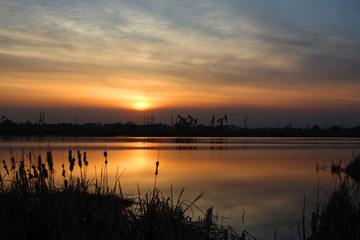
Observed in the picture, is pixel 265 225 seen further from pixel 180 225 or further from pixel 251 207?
pixel 180 225

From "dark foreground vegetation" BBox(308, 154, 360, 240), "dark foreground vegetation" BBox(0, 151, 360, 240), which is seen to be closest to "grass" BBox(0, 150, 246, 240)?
"dark foreground vegetation" BBox(0, 151, 360, 240)

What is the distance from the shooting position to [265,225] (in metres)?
6.82

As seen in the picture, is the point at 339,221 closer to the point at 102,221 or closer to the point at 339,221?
the point at 339,221

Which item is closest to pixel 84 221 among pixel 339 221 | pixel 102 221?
pixel 102 221

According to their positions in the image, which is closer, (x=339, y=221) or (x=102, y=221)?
(x=102, y=221)

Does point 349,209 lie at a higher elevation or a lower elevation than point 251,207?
higher

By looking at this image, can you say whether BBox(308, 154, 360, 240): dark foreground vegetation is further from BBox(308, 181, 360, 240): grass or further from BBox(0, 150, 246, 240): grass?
BBox(0, 150, 246, 240): grass

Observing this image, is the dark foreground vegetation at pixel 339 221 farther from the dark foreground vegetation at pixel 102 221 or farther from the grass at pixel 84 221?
the grass at pixel 84 221

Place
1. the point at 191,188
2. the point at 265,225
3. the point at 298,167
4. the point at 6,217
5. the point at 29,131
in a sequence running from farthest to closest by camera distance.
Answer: the point at 29,131
the point at 298,167
the point at 191,188
the point at 265,225
the point at 6,217

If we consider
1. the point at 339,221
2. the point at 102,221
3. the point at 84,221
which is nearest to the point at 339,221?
the point at 339,221

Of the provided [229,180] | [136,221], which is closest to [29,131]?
[229,180]

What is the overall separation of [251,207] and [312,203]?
166 centimetres

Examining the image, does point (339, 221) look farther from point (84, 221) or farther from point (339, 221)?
point (84, 221)

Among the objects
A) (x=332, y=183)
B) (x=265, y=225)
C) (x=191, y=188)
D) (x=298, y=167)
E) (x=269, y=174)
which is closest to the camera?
(x=265, y=225)
